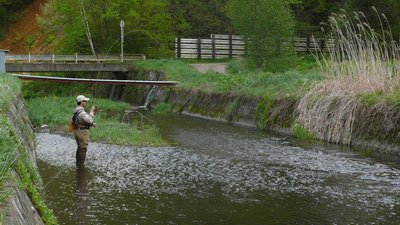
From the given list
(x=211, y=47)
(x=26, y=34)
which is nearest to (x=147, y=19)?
(x=211, y=47)

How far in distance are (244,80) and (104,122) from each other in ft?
22.2

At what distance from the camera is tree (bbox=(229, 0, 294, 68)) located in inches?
1048

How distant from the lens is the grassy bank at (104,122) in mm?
17359

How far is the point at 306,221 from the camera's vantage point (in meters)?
9.17

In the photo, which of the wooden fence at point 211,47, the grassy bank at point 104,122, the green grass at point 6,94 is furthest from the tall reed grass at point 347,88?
the wooden fence at point 211,47

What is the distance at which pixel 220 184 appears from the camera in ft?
38.2

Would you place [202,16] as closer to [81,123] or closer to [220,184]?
[81,123]

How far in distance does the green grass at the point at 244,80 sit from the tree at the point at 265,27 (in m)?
0.96

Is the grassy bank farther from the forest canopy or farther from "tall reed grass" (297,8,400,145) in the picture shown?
the forest canopy

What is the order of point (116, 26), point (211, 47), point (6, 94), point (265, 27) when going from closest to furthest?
point (6, 94)
point (265, 27)
point (116, 26)
point (211, 47)

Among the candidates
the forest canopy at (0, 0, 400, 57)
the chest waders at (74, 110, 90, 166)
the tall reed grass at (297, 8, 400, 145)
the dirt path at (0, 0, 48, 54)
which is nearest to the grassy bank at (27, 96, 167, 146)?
the chest waders at (74, 110, 90, 166)

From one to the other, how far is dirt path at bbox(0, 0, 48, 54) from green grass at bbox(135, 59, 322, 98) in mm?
23101

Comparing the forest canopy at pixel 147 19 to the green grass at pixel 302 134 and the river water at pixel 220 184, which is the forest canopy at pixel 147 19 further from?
the river water at pixel 220 184

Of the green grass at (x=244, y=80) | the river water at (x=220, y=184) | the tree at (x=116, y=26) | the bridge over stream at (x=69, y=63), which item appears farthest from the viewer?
the tree at (x=116, y=26)
